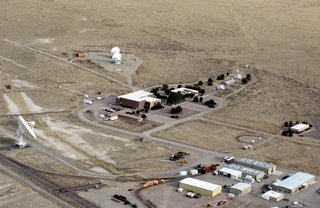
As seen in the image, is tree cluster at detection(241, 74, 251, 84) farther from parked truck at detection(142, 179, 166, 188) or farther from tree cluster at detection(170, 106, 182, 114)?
parked truck at detection(142, 179, 166, 188)

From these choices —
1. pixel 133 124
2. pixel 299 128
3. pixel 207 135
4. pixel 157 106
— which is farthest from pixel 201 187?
pixel 157 106

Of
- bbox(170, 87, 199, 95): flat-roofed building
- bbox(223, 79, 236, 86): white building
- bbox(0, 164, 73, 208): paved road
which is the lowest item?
bbox(0, 164, 73, 208): paved road

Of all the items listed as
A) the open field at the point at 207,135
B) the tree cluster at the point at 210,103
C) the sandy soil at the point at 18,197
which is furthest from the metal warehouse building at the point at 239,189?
the tree cluster at the point at 210,103

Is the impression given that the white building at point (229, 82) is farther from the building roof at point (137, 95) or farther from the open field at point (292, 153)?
the open field at point (292, 153)

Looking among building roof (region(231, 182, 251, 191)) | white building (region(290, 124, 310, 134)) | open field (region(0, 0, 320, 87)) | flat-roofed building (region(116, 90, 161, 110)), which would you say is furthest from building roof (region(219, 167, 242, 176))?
open field (region(0, 0, 320, 87))

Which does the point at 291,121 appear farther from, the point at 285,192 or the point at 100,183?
the point at 100,183

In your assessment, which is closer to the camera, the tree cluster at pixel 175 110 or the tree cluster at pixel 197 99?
the tree cluster at pixel 175 110

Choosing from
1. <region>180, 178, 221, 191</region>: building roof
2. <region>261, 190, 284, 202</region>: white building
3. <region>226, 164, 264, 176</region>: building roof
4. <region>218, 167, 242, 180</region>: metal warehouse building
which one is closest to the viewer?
<region>261, 190, 284, 202</region>: white building
